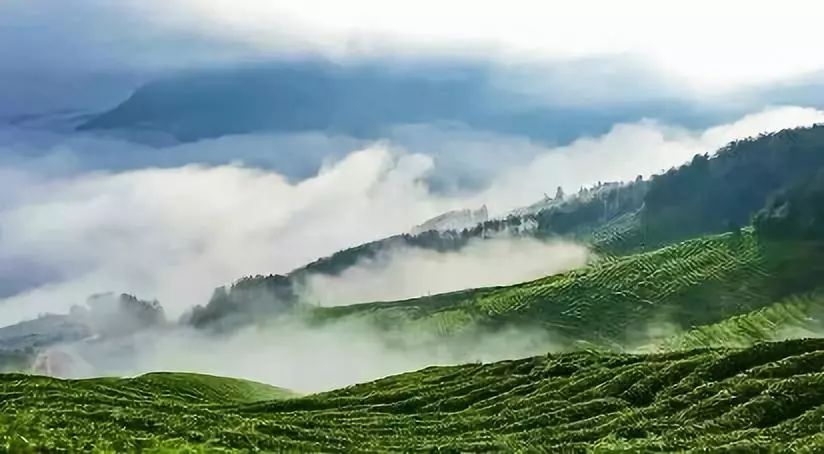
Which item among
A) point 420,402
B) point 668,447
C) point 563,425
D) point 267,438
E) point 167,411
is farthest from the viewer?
point 420,402

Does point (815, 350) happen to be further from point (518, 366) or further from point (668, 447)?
point (518, 366)

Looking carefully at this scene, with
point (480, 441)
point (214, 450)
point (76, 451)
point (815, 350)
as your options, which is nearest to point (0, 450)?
point (76, 451)

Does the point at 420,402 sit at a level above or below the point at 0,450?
below

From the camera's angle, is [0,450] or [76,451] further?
[76,451]

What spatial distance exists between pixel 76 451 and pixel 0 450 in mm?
5322

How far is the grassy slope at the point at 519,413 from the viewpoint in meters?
77.7

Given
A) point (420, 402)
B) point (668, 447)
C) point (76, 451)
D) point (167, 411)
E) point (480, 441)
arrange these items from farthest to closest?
point (420, 402) → point (167, 411) → point (480, 441) → point (668, 447) → point (76, 451)

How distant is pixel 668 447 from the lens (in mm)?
75125

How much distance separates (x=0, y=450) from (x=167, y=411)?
228 feet

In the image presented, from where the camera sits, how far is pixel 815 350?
4621 inches

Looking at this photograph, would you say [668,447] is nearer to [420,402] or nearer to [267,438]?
[267,438]

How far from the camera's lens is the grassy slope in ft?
255

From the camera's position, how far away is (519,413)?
11919cm

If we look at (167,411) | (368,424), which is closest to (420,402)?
(368,424)
